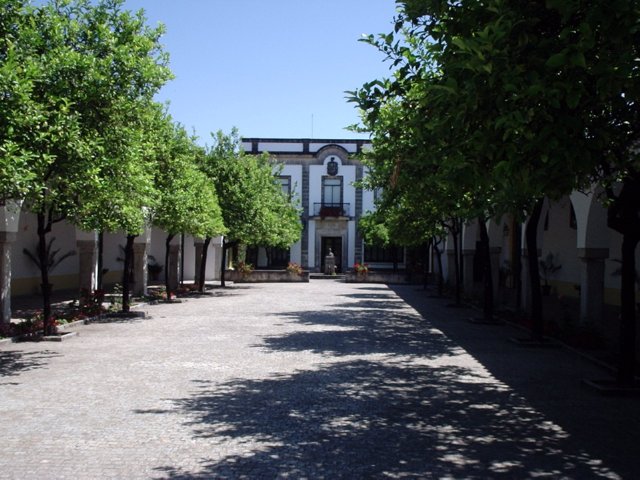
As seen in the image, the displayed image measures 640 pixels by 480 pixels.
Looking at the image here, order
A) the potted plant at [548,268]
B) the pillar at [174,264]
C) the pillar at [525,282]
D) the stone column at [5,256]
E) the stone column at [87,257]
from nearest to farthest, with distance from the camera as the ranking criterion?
the stone column at [5,256]
the pillar at [525,282]
the stone column at [87,257]
the potted plant at [548,268]
the pillar at [174,264]

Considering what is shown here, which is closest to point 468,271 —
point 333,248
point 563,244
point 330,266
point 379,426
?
point 563,244

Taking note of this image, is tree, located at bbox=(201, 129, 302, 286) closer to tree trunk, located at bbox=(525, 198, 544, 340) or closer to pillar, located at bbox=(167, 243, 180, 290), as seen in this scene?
pillar, located at bbox=(167, 243, 180, 290)

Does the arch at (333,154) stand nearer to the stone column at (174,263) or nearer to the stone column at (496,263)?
the stone column at (174,263)

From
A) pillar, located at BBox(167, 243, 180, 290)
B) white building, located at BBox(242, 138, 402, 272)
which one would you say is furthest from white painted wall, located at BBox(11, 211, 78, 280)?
white building, located at BBox(242, 138, 402, 272)

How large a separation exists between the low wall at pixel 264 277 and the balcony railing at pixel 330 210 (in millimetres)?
11941

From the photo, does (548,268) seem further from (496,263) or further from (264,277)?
(264,277)

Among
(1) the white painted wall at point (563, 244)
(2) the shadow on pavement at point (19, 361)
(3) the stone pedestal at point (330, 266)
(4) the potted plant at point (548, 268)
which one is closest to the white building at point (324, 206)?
(3) the stone pedestal at point (330, 266)

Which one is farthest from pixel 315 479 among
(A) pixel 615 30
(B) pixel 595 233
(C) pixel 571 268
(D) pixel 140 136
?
(C) pixel 571 268

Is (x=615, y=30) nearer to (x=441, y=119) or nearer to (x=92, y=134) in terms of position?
(x=441, y=119)

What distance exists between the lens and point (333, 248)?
57.2 meters

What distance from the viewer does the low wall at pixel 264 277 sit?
44.8m

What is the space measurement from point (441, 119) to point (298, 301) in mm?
20092

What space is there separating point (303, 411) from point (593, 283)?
9.57 m

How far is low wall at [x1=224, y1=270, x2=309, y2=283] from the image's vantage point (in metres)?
44.8
